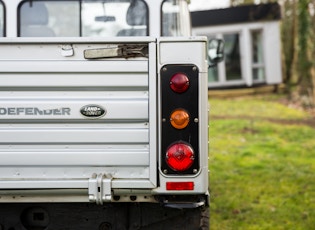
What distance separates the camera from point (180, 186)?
3.41 meters

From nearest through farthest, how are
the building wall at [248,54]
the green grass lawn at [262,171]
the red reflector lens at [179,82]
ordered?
the red reflector lens at [179,82]
the green grass lawn at [262,171]
the building wall at [248,54]

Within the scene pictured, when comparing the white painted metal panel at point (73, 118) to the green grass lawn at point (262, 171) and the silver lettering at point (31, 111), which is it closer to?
the silver lettering at point (31, 111)

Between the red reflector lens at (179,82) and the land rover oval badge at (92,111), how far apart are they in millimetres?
477

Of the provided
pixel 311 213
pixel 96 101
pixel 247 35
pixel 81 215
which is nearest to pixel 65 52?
pixel 96 101

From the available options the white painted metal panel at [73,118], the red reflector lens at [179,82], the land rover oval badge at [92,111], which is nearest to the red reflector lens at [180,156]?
the white painted metal panel at [73,118]

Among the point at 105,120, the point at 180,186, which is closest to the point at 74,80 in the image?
the point at 105,120

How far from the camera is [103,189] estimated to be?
133 inches

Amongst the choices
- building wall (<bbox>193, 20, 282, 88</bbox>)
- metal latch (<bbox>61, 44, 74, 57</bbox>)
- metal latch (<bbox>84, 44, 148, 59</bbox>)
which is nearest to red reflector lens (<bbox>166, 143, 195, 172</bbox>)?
metal latch (<bbox>84, 44, 148, 59</bbox>)

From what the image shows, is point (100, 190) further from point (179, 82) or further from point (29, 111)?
point (179, 82)

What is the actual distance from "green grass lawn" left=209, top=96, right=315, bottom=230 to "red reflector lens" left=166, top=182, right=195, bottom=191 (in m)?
2.30

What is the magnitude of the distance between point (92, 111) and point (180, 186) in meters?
0.75

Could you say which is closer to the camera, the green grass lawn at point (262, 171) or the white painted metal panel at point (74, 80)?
the white painted metal panel at point (74, 80)

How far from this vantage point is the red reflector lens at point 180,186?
3.40 meters

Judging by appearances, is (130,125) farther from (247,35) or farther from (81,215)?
(247,35)
